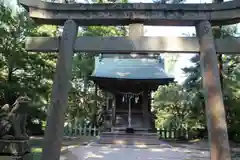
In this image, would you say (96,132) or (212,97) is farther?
(96,132)

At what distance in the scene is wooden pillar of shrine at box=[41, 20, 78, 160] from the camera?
4.73 metres

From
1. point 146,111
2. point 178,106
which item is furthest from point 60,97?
point 178,106

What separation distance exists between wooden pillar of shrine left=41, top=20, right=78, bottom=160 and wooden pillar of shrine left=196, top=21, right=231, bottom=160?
8.43 feet

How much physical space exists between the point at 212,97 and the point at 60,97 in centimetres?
276

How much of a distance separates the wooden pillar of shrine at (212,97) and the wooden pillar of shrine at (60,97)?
2.57 m

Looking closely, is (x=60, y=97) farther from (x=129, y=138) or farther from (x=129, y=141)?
(x=129, y=138)

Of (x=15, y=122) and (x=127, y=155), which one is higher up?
(x=15, y=122)

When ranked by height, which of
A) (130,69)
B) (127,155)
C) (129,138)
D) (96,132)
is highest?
(130,69)

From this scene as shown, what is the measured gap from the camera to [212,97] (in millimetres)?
4879

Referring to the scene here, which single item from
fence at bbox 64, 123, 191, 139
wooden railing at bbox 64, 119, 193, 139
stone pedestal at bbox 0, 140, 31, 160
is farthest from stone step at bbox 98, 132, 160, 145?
stone pedestal at bbox 0, 140, 31, 160

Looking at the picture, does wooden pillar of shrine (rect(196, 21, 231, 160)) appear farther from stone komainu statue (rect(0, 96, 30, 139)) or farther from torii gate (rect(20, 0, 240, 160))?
stone komainu statue (rect(0, 96, 30, 139))

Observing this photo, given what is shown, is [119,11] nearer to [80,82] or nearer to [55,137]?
[55,137]

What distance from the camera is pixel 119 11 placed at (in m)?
5.56

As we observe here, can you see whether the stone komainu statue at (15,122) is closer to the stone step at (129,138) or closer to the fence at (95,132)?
the stone step at (129,138)
